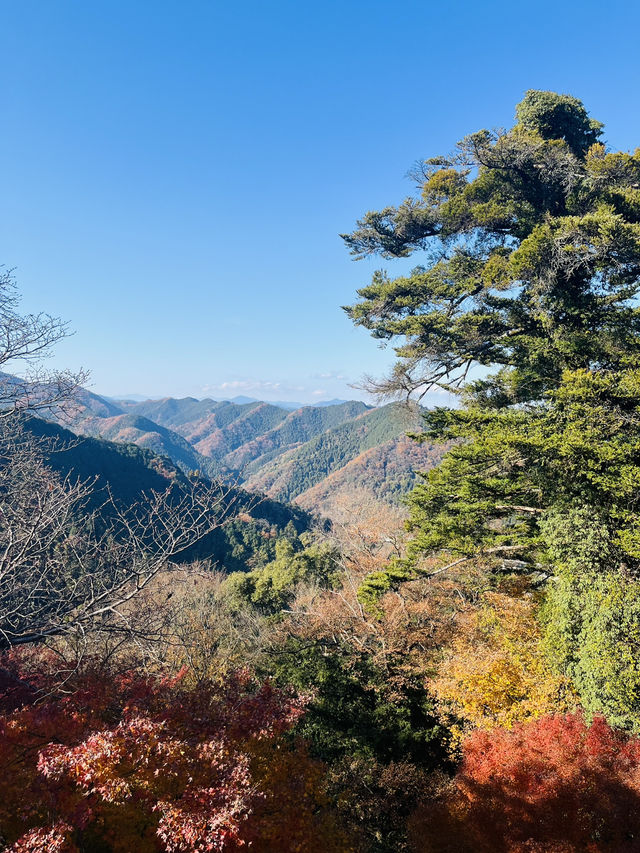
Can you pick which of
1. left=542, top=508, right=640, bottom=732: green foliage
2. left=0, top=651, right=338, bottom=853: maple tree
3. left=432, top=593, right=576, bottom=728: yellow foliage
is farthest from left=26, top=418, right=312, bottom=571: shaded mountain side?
left=542, top=508, right=640, bottom=732: green foliage

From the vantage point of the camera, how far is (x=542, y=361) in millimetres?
11062

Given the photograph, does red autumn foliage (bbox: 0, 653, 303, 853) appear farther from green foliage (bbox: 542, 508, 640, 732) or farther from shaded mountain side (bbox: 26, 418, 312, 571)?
shaded mountain side (bbox: 26, 418, 312, 571)

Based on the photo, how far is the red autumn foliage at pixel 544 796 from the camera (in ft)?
20.3

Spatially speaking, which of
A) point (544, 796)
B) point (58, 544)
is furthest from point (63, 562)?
point (544, 796)

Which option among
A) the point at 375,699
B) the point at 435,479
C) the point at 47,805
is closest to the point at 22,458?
the point at 47,805

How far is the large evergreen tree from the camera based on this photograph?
344 inches

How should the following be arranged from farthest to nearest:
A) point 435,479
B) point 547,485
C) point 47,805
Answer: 1. point 435,479
2. point 547,485
3. point 47,805

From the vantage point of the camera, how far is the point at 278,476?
195500 mm

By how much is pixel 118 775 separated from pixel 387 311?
12.5m

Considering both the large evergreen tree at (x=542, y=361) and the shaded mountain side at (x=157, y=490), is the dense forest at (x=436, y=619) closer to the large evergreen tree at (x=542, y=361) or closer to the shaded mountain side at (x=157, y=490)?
the large evergreen tree at (x=542, y=361)

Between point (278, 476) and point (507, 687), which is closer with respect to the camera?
point (507, 687)

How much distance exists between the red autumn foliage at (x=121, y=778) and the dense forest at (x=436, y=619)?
0.04m

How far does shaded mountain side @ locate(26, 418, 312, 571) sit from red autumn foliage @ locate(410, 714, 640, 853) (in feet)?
152

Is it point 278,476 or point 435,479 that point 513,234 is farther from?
point 278,476
